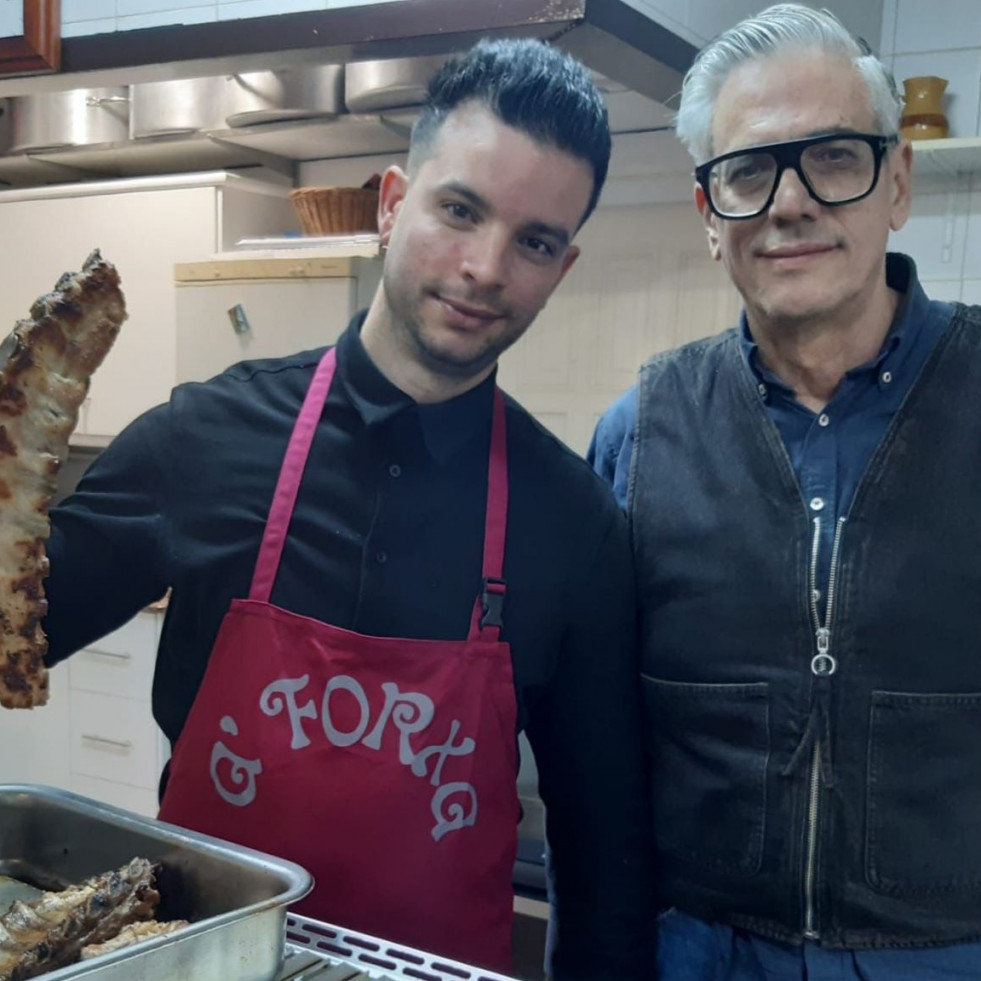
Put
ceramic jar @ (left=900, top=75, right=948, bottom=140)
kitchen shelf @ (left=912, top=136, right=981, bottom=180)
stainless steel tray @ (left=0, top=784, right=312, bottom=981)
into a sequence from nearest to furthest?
stainless steel tray @ (left=0, top=784, right=312, bottom=981) → kitchen shelf @ (left=912, top=136, right=981, bottom=180) → ceramic jar @ (left=900, top=75, right=948, bottom=140)

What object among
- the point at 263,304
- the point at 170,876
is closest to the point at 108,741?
the point at 263,304

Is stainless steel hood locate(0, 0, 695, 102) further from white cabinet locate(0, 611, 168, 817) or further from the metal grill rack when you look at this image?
white cabinet locate(0, 611, 168, 817)

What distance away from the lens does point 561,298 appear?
2.65m

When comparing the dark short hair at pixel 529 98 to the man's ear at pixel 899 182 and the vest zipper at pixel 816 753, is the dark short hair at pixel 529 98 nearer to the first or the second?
the man's ear at pixel 899 182

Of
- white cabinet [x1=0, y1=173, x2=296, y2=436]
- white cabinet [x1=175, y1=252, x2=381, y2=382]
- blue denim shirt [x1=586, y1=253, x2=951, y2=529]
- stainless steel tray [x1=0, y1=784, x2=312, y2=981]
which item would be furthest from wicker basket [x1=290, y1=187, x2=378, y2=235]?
stainless steel tray [x1=0, y1=784, x2=312, y2=981]

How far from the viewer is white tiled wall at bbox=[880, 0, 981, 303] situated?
222 cm

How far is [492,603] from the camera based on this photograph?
96 centimetres

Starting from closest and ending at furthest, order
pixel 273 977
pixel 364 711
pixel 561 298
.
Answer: pixel 273 977, pixel 364 711, pixel 561 298

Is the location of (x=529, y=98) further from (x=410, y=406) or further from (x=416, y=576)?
(x=416, y=576)

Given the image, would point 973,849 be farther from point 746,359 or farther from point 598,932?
point 746,359

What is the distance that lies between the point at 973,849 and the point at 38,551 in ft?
2.76

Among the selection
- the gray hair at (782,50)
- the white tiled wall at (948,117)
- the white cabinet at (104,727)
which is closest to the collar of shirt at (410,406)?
the gray hair at (782,50)

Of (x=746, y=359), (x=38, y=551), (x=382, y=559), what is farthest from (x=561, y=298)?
(x=38, y=551)

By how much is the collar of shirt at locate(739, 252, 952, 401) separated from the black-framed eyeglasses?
0.41 ft
